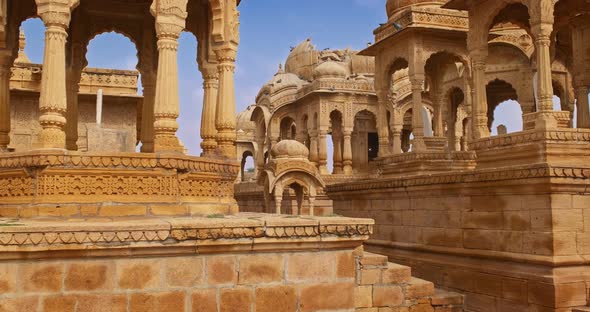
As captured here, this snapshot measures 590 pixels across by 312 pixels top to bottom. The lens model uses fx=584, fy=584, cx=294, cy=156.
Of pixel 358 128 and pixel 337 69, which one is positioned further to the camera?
pixel 358 128

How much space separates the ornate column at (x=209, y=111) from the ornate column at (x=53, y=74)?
2.46 meters

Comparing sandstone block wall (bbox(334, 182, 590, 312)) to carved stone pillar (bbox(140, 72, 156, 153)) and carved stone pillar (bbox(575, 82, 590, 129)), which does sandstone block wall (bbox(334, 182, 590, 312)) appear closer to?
carved stone pillar (bbox(575, 82, 590, 129))

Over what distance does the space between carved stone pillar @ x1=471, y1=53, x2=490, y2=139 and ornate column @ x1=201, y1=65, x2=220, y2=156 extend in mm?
5444

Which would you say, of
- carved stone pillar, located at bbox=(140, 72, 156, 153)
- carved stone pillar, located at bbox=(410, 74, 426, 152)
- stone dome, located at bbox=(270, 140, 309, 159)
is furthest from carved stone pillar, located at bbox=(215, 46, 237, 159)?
stone dome, located at bbox=(270, 140, 309, 159)

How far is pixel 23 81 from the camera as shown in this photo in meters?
18.1

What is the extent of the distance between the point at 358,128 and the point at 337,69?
3980 millimetres

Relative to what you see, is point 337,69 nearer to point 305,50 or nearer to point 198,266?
point 305,50

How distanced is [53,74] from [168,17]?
1.61 m

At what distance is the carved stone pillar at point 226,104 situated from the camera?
852 centimetres

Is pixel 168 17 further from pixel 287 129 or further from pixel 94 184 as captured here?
pixel 287 129

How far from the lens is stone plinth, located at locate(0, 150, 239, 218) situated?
6.80m

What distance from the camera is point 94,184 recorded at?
689 centimetres

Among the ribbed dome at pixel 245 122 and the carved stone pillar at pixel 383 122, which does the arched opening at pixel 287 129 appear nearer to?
the ribbed dome at pixel 245 122

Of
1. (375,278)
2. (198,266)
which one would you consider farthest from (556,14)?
(198,266)
